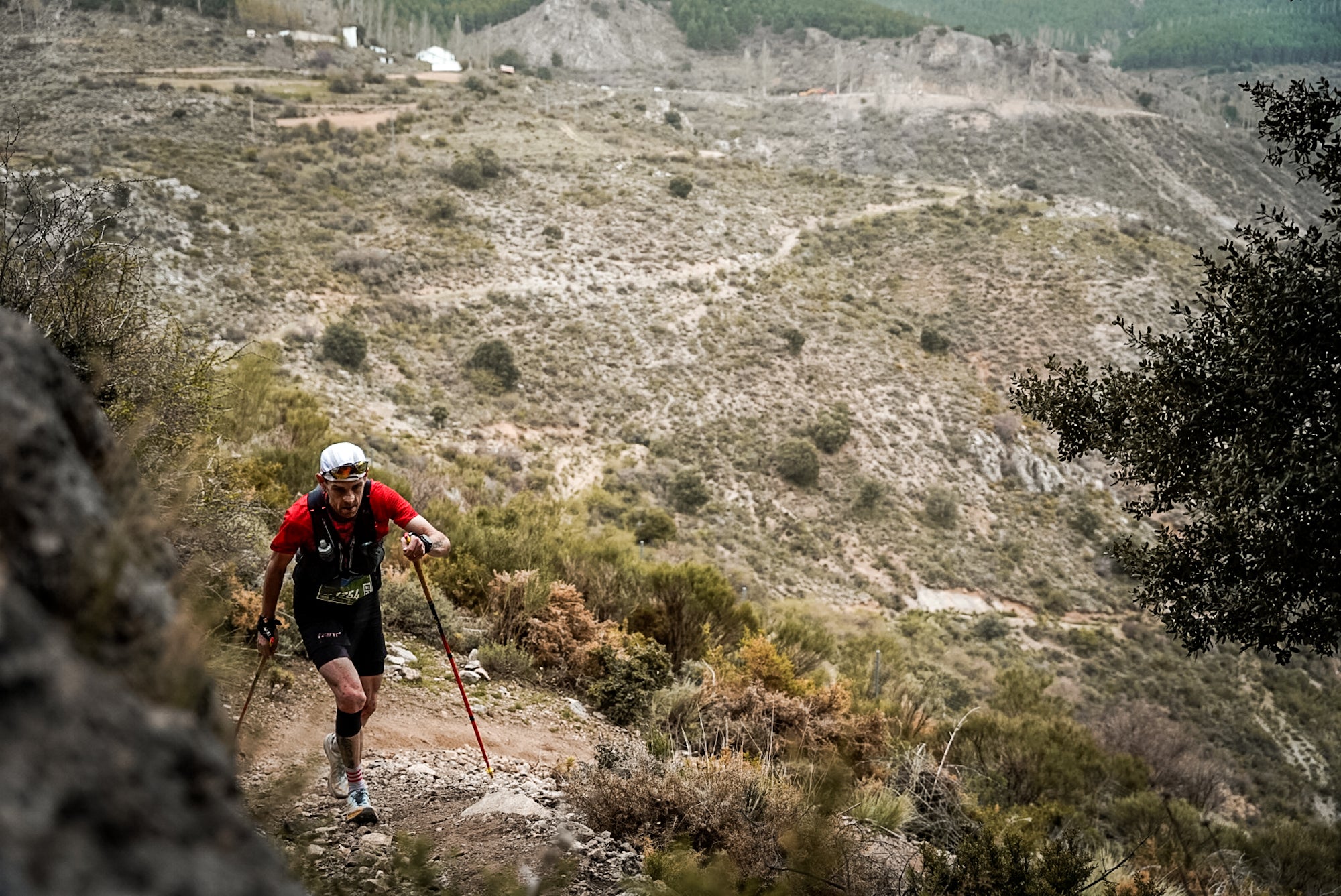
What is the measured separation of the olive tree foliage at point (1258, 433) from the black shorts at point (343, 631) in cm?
481

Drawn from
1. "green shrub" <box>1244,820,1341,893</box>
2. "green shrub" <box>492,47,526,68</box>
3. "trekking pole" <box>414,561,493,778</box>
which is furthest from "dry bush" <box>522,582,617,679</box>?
"green shrub" <box>492,47,526,68</box>

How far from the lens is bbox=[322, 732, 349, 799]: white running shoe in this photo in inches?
185

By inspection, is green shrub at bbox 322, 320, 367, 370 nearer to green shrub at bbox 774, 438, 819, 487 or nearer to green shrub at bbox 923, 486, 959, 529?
green shrub at bbox 774, 438, 819, 487

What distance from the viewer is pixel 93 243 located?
6375mm

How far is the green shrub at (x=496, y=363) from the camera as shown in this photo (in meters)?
31.4

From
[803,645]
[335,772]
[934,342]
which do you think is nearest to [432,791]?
[335,772]

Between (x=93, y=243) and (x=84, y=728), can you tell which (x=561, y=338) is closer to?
(x=93, y=243)

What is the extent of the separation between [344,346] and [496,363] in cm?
559

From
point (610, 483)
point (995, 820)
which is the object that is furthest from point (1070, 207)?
point (995, 820)

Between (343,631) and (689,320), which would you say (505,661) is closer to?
(343,631)

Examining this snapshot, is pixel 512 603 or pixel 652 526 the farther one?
pixel 652 526

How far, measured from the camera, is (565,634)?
8.70 meters

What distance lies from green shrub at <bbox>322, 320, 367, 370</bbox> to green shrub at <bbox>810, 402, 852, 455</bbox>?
17.4 m

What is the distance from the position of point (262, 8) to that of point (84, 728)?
271 ft
